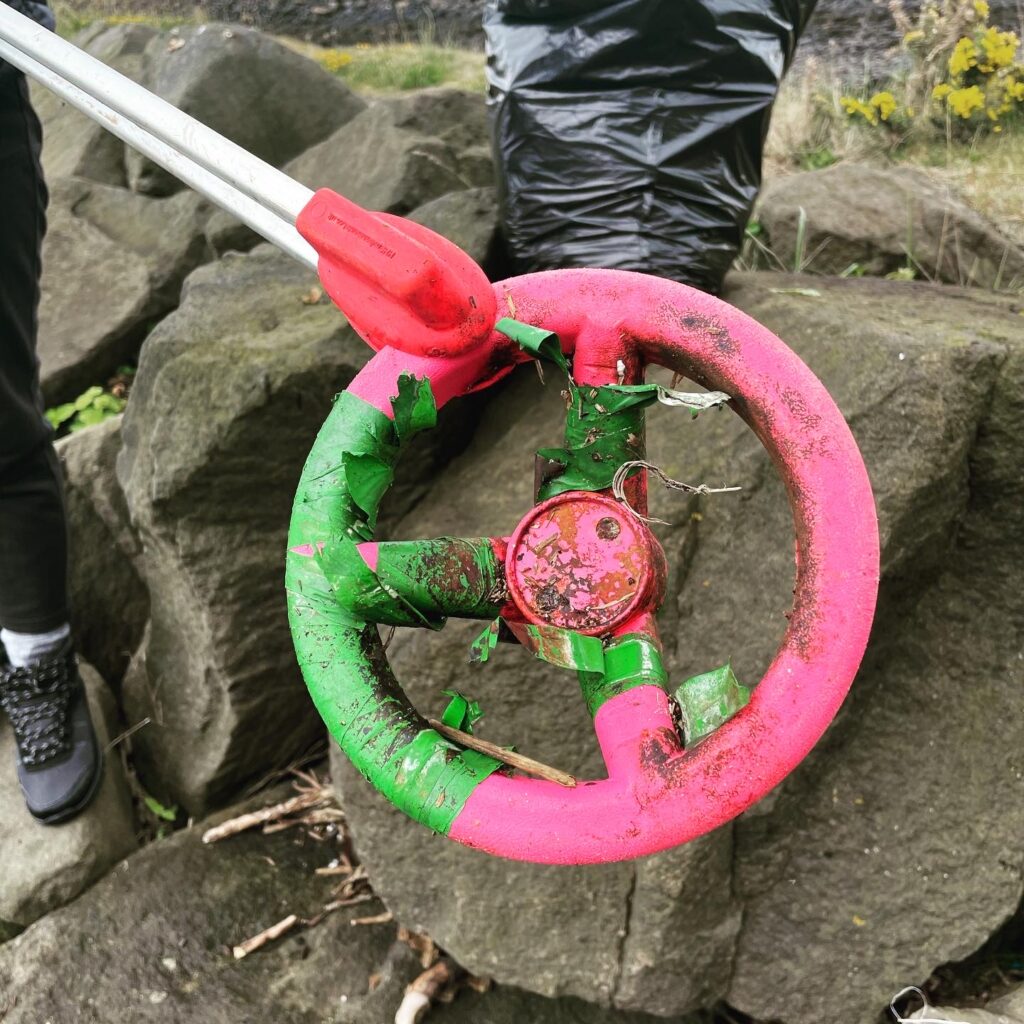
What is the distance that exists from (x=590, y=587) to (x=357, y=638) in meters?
0.21

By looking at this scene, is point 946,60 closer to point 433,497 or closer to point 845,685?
point 433,497

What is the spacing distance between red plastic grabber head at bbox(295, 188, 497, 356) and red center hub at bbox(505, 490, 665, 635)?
0.18m

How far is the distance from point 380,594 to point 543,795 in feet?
0.71

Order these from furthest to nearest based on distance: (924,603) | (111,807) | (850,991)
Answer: (111,807)
(924,603)
(850,991)

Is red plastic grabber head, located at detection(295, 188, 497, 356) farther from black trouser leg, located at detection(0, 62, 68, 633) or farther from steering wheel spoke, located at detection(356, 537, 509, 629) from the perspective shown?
black trouser leg, located at detection(0, 62, 68, 633)

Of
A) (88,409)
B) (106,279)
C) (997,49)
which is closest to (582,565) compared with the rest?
(88,409)

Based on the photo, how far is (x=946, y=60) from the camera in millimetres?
3842

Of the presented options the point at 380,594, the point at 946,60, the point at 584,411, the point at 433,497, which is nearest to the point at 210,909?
the point at 433,497

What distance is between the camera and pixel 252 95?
3.50 meters

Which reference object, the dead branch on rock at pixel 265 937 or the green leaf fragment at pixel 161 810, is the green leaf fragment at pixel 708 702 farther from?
the green leaf fragment at pixel 161 810

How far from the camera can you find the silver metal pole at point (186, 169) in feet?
3.09

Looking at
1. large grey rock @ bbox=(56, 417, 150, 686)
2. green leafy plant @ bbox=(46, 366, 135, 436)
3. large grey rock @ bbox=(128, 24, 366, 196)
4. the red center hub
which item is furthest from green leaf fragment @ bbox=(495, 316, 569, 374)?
large grey rock @ bbox=(128, 24, 366, 196)

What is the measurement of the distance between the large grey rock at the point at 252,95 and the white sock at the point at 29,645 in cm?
225

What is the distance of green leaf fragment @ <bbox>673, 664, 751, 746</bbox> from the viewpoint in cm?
78
